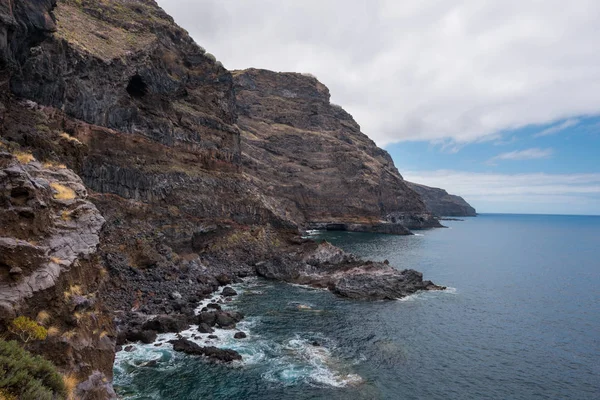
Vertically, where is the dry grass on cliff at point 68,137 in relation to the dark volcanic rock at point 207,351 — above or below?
above

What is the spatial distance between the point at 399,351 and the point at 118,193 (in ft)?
150

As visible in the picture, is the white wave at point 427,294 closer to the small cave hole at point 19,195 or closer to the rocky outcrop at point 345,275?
the rocky outcrop at point 345,275

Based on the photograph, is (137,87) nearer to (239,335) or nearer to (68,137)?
(68,137)

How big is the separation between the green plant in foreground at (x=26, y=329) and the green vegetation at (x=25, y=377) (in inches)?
70.1

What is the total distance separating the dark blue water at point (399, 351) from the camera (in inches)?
1109

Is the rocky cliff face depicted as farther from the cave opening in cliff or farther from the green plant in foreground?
the green plant in foreground

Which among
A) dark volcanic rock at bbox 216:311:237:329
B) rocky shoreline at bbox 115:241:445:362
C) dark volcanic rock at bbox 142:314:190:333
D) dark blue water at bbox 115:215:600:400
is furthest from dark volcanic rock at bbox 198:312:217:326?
dark blue water at bbox 115:215:600:400

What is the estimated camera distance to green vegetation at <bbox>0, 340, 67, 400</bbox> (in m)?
10.7

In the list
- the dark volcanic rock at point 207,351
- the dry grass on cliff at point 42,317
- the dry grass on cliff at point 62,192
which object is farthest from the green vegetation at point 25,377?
the dark volcanic rock at point 207,351

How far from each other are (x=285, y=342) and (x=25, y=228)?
25644 mm

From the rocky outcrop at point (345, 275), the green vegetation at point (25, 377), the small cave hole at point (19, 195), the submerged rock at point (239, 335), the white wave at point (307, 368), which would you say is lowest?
the white wave at point (307, 368)

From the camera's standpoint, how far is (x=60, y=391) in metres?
13.3

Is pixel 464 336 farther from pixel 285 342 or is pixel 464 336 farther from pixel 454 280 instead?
pixel 454 280

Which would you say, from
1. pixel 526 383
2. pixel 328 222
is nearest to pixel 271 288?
pixel 526 383
